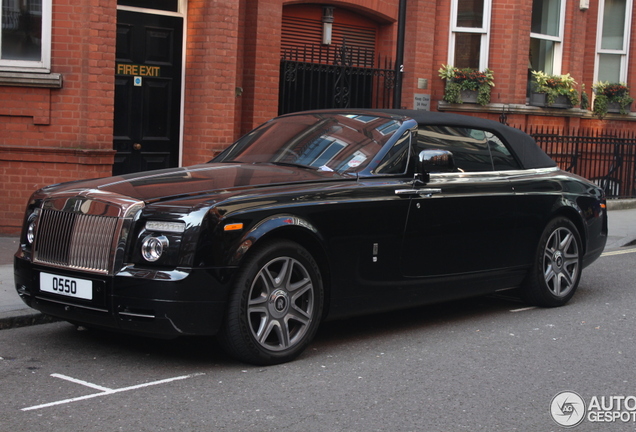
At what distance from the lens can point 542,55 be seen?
1788 cm

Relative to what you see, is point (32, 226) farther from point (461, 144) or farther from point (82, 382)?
point (461, 144)

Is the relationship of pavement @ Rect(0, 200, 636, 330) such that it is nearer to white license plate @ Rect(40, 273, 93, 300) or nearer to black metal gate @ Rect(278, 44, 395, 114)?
white license plate @ Rect(40, 273, 93, 300)

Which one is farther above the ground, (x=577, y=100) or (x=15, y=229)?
(x=577, y=100)

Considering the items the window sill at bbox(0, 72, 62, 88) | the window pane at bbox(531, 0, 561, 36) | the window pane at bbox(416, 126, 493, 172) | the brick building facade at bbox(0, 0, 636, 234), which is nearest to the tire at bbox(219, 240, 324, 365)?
the window pane at bbox(416, 126, 493, 172)

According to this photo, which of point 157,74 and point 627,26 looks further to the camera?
point 627,26

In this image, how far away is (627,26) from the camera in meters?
20.0

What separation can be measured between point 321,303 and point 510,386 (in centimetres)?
134

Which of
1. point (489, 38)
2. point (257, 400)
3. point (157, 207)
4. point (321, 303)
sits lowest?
point (257, 400)

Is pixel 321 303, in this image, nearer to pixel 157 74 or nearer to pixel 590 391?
pixel 590 391

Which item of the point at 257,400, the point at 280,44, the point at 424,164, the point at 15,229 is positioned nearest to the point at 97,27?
the point at 15,229

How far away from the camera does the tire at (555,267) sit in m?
7.62

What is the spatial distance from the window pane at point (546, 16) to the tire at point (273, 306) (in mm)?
13367

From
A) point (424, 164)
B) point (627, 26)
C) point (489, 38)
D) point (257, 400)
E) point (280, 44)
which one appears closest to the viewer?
point (257, 400)

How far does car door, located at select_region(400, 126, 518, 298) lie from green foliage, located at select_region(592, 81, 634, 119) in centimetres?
1304
